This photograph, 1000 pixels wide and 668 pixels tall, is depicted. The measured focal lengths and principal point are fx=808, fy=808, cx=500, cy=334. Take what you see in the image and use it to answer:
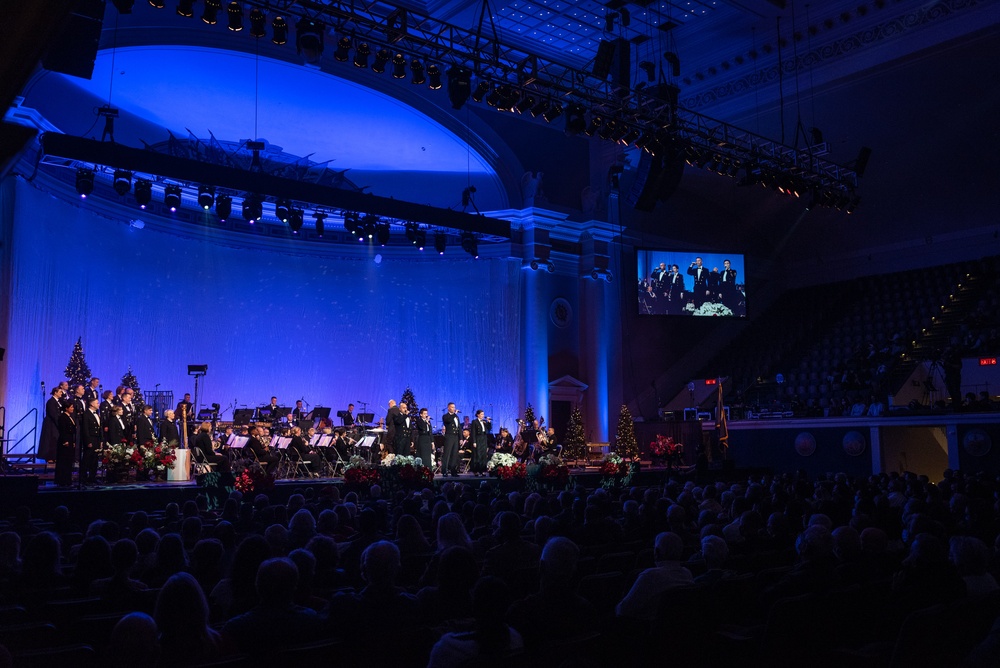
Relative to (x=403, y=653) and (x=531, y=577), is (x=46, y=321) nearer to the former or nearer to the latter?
(x=531, y=577)

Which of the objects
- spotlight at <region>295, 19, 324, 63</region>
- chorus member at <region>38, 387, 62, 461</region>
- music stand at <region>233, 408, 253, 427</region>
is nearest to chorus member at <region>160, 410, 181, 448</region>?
chorus member at <region>38, 387, 62, 461</region>

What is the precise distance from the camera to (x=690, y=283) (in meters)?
23.5

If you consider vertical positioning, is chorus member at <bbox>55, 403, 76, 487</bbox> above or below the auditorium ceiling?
below

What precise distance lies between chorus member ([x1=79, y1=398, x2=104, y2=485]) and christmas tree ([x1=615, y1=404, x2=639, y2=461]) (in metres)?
12.3

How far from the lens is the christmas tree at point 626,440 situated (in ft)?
67.7

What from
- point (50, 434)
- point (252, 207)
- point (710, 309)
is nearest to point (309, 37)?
point (252, 207)

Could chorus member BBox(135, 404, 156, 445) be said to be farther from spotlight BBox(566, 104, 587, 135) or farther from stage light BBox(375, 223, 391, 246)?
spotlight BBox(566, 104, 587, 135)

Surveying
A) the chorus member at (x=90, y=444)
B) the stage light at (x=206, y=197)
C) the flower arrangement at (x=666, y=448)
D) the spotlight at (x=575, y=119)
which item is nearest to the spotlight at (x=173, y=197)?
the stage light at (x=206, y=197)

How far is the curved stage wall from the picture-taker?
1720 cm

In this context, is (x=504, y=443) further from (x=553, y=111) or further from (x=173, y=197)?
(x=173, y=197)

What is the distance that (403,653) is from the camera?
129 inches

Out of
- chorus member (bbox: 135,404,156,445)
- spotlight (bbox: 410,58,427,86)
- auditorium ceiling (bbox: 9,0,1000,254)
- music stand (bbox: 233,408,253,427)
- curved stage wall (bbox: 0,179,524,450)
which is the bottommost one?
chorus member (bbox: 135,404,156,445)

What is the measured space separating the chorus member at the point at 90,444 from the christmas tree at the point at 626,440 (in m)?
12.3

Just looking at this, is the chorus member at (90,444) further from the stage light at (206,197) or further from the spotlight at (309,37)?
the spotlight at (309,37)
